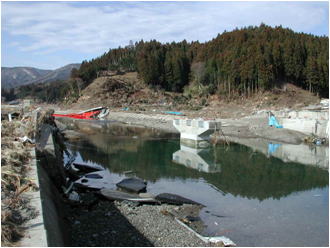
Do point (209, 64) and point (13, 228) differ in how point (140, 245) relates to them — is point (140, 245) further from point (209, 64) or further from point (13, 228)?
point (209, 64)

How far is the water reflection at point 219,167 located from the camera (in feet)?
54.5

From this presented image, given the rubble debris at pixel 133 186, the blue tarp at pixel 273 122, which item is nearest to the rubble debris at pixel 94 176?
the rubble debris at pixel 133 186

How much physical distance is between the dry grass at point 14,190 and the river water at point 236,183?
552 cm

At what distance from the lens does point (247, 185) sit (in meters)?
16.7

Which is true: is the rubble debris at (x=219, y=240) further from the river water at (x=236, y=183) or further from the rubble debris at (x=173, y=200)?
the rubble debris at (x=173, y=200)

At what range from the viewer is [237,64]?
177ft

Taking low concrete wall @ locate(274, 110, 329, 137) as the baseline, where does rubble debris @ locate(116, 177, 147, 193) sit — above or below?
below

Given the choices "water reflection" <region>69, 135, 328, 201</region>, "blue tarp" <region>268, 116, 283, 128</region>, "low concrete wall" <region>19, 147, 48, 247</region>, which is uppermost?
"low concrete wall" <region>19, 147, 48, 247</region>

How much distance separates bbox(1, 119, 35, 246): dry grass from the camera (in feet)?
17.8

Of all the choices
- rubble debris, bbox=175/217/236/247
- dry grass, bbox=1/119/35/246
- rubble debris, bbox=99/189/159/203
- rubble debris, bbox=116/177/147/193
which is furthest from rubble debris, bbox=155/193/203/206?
dry grass, bbox=1/119/35/246

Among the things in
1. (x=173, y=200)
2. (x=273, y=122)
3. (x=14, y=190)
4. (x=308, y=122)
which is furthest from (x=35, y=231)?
(x=273, y=122)

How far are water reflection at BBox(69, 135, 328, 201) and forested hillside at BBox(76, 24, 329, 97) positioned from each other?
1093 inches

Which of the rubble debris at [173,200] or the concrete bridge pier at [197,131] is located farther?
the concrete bridge pier at [197,131]

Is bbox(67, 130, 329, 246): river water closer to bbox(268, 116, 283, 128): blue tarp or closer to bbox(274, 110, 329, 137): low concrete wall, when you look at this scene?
bbox(274, 110, 329, 137): low concrete wall
